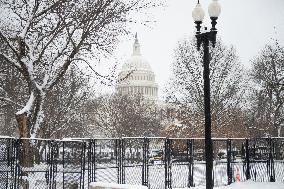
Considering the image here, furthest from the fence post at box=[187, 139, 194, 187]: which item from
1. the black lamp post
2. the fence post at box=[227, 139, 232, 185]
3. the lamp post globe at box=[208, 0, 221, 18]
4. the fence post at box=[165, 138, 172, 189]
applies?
the lamp post globe at box=[208, 0, 221, 18]

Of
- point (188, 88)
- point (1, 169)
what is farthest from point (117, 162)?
point (188, 88)

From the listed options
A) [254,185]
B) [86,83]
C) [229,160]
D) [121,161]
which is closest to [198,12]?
[121,161]

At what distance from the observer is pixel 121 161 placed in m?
16.8

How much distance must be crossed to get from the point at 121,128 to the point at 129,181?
41565mm

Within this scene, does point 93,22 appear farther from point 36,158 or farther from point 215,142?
point 215,142

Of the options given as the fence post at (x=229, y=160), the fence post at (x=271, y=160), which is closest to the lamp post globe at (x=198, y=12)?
the fence post at (x=229, y=160)

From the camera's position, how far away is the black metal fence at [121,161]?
14.5 metres

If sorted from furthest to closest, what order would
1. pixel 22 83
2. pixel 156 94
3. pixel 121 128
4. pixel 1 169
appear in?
pixel 156 94
pixel 121 128
pixel 22 83
pixel 1 169

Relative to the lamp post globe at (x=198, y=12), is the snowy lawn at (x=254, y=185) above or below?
below

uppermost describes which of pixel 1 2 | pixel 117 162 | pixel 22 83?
pixel 1 2

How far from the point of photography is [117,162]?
660 inches

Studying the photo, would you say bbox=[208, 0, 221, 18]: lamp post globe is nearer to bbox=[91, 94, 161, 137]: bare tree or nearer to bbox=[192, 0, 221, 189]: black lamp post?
bbox=[192, 0, 221, 189]: black lamp post

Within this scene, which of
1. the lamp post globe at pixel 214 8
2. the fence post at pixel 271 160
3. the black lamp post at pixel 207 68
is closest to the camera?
the black lamp post at pixel 207 68

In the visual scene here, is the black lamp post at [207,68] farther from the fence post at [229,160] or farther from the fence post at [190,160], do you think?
the fence post at [229,160]
